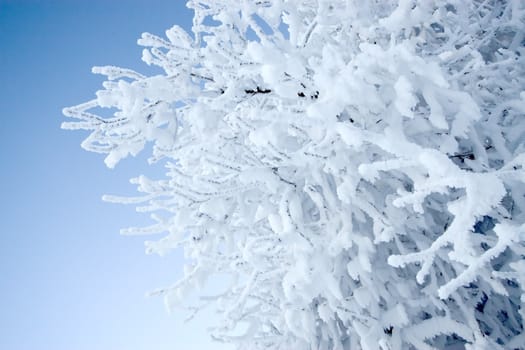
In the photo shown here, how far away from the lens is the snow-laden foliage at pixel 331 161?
247 centimetres

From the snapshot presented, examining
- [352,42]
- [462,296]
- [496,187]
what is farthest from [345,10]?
[462,296]

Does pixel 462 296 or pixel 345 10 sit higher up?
pixel 345 10

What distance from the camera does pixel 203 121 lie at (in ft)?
9.62

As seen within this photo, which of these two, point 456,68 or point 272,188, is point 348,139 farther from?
point 456,68

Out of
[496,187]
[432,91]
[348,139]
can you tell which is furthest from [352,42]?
[496,187]

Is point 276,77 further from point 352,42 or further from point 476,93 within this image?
point 476,93

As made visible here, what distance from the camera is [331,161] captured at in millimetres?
2775

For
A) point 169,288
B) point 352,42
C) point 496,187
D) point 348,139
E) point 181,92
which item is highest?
→ point 181,92

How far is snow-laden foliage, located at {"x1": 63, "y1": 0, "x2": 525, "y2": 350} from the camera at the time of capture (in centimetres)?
247

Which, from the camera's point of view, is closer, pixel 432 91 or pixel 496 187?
pixel 496 187

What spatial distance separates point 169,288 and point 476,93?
8.81ft

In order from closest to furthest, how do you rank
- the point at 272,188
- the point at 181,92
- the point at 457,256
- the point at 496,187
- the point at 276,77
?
the point at 496,187, the point at 457,256, the point at 276,77, the point at 272,188, the point at 181,92

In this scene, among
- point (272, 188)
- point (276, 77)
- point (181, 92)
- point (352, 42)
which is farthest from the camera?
point (352, 42)

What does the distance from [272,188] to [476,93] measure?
172cm
